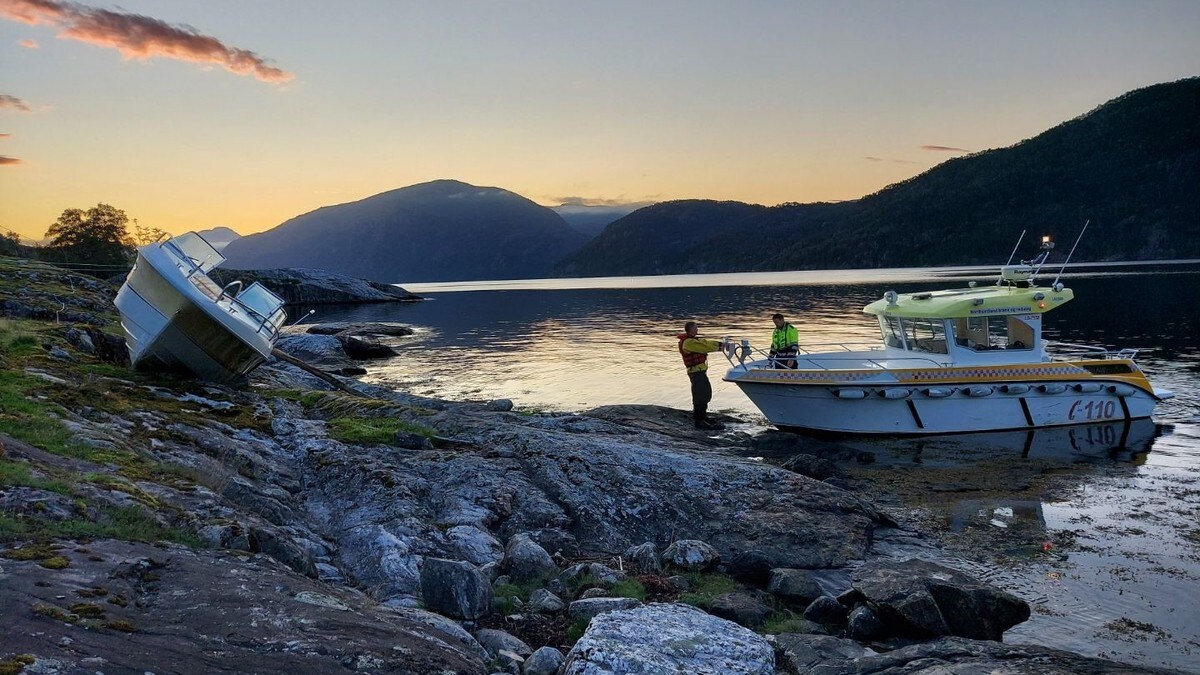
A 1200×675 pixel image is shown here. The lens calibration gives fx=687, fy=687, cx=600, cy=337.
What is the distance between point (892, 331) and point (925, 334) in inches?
55.3

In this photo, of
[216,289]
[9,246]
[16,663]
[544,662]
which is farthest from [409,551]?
[9,246]

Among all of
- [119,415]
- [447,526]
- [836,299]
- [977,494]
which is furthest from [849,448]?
[836,299]

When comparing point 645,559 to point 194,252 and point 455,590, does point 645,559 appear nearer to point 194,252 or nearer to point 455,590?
point 455,590

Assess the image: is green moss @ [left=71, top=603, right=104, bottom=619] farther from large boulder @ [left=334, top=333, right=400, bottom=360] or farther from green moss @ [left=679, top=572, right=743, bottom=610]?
large boulder @ [left=334, top=333, right=400, bottom=360]

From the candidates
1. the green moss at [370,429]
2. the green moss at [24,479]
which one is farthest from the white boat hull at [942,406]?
the green moss at [24,479]

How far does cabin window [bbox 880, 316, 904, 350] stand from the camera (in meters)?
22.7

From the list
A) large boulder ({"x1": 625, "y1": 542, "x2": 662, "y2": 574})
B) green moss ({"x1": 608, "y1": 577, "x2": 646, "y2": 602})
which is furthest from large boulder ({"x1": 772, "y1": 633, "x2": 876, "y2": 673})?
large boulder ({"x1": 625, "y1": 542, "x2": 662, "y2": 574})

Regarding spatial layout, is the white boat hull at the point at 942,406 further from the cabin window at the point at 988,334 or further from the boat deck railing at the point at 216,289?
the boat deck railing at the point at 216,289

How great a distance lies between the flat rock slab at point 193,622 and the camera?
4.41 m

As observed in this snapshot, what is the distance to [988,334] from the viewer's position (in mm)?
21469

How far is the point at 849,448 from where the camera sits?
19.8 m

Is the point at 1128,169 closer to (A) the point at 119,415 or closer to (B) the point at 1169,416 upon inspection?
Result: (B) the point at 1169,416

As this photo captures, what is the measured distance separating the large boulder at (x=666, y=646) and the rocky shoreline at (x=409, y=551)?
0.03 metres

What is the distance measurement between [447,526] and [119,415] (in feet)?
17.8
